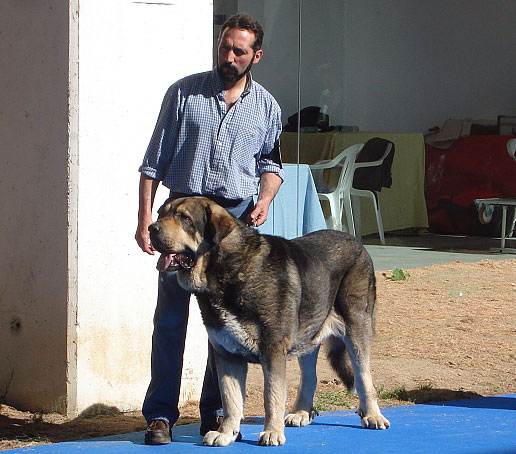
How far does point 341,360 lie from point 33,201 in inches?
90.6

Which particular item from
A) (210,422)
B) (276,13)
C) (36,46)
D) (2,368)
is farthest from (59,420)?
(276,13)

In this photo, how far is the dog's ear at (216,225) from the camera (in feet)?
16.6

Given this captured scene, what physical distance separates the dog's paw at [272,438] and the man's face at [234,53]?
1855mm

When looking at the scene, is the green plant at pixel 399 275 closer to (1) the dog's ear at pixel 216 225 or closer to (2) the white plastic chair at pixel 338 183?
(2) the white plastic chair at pixel 338 183

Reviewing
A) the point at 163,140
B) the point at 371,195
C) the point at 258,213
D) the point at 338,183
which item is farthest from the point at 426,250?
the point at 163,140

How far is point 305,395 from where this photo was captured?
5.91 metres

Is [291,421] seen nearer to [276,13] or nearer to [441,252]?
[276,13]

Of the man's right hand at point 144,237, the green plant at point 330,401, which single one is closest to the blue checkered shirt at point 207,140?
the man's right hand at point 144,237

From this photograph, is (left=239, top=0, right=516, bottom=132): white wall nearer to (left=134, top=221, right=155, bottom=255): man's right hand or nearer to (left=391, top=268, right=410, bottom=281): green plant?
(left=391, top=268, right=410, bottom=281): green plant

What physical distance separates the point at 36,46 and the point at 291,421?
290cm

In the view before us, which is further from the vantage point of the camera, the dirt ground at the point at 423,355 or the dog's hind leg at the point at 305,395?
the dirt ground at the point at 423,355

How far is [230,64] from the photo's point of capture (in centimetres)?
539

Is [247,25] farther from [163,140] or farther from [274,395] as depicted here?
[274,395]

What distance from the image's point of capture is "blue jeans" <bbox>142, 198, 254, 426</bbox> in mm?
5496
